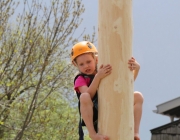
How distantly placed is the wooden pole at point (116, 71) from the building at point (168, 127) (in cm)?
811

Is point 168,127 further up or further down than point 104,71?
further up

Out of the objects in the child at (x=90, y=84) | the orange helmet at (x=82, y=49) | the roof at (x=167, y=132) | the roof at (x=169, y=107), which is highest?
the roof at (x=169, y=107)

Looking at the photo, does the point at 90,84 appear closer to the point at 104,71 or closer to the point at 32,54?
the point at 104,71

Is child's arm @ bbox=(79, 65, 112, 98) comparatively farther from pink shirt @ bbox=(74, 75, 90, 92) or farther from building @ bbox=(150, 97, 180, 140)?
building @ bbox=(150, 97, 180, 140)

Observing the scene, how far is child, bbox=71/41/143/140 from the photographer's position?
11.7ft

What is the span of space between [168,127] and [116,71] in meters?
8.56

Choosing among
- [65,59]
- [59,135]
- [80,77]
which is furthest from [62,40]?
[80,77]

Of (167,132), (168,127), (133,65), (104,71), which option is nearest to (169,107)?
(168,127)

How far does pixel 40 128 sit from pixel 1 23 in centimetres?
246

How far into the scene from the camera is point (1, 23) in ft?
34.4

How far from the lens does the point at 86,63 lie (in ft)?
12.3

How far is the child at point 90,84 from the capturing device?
3564mm

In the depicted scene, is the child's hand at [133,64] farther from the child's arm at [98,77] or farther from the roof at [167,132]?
the roof at [167,132]

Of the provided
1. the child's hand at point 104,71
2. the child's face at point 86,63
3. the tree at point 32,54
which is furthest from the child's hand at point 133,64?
the tree at point 32,54
